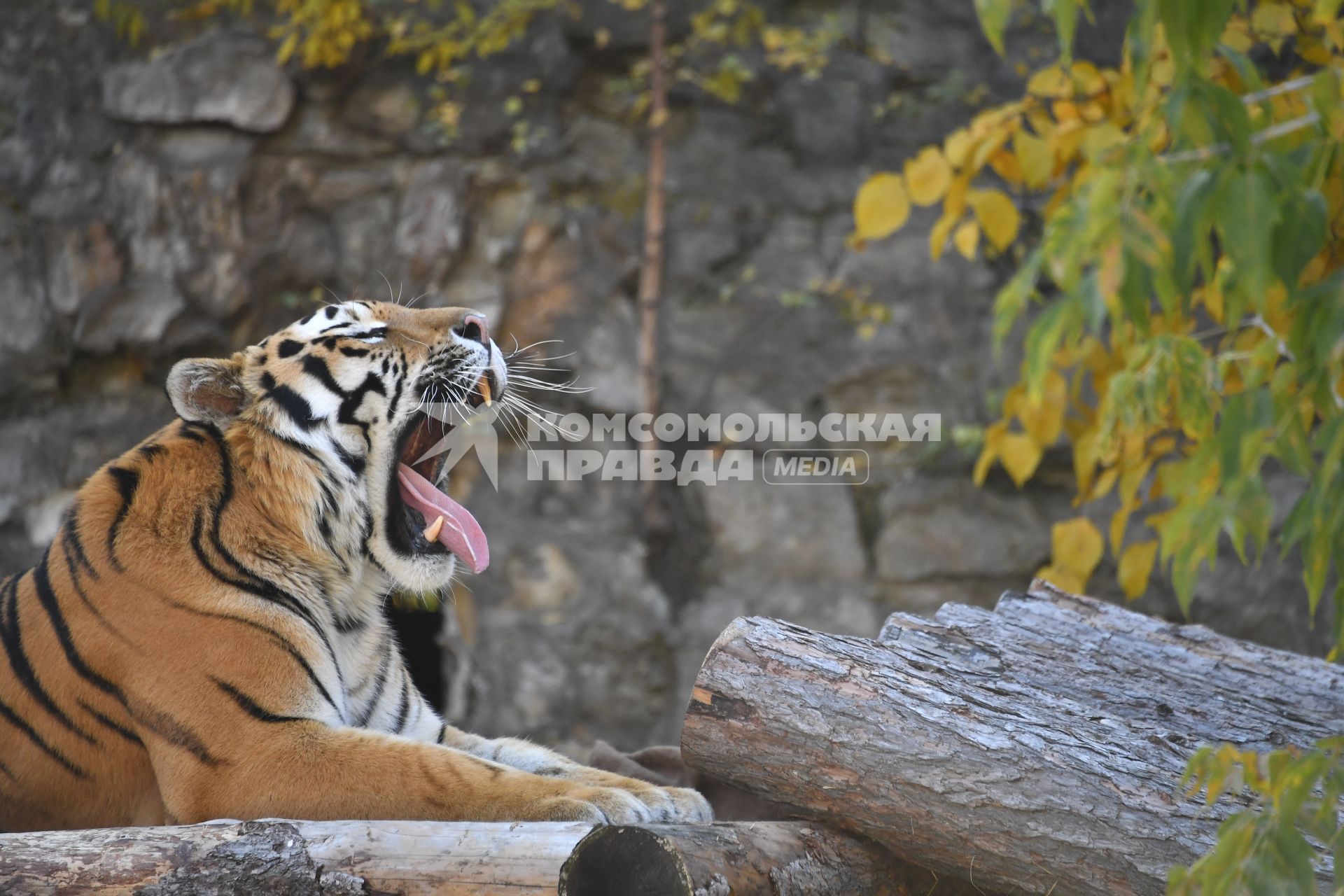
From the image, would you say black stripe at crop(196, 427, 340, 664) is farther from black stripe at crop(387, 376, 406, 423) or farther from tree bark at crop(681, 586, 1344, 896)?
tree bark at crop(681, 586, 1344, 896)

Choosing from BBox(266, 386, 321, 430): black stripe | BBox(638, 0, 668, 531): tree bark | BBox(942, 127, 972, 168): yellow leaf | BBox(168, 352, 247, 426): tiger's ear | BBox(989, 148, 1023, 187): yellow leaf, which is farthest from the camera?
BBox(638, 0, 668, 531): tree bark

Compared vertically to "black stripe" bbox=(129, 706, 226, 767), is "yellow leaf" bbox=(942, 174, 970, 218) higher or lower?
higher

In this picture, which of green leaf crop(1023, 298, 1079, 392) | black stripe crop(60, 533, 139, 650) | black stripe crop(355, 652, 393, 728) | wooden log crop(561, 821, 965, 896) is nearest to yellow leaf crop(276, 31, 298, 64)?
black stripe crop(60, 533, 139, 650)

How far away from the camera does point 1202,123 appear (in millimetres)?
1240

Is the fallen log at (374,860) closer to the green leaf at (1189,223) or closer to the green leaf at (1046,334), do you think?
the green leaf at (1046,334)

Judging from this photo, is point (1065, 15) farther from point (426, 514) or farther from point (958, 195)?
point (426, 514)

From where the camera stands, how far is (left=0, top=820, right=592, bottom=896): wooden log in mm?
1649

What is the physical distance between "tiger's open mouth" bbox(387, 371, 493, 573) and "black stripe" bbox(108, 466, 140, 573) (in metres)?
0.49

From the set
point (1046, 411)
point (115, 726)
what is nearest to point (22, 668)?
point (115, 726)

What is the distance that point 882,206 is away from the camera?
2.55m

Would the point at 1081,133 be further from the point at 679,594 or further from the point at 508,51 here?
the point at 508,51

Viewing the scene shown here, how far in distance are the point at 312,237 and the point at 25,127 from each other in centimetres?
132

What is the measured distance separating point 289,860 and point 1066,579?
2.10 m

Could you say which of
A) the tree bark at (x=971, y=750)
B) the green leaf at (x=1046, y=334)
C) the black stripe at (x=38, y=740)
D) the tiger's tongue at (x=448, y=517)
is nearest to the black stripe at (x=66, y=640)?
the black stripe at (x=38, y=740)
